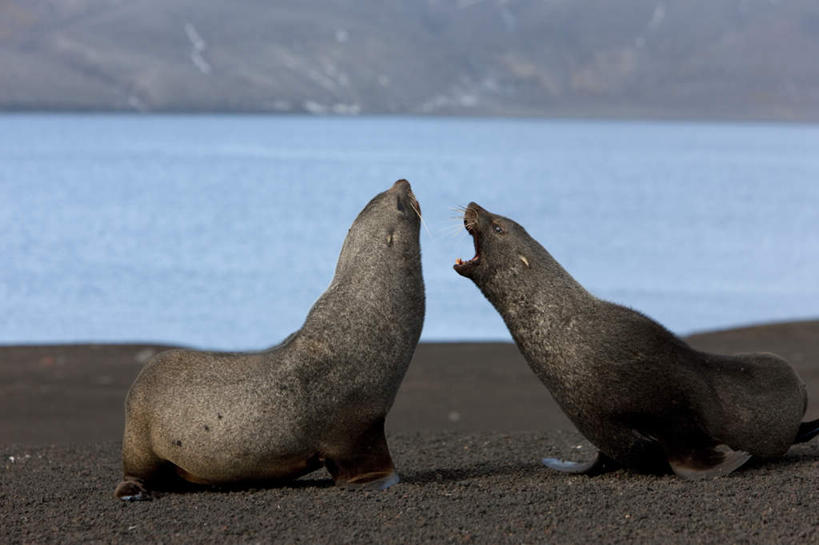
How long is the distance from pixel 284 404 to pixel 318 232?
3380 cm

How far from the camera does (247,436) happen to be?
7.01m

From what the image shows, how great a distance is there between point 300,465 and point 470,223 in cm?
196

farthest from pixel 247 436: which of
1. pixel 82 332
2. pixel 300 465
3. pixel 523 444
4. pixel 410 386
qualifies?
pixel 82 332

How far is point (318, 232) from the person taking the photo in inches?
1602

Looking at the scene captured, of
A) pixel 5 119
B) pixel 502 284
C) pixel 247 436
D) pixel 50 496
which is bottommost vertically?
pixel 50 496

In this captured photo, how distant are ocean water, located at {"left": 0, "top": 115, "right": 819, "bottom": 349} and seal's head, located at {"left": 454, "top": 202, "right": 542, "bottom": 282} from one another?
0.15m

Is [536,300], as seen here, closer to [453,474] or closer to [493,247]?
[493,247]

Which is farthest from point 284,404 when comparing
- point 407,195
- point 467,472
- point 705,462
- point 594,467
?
point 705,462

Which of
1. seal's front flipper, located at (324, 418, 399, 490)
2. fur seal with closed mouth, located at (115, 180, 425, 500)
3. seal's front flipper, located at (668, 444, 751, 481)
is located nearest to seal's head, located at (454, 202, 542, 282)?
fur seal with closed mouth, located at (115, 180, 425, 500)

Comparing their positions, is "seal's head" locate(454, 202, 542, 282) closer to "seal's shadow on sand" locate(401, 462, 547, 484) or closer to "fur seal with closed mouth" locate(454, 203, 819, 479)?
"fur seal with closed mouth" locate(454, 203, 819, 479)

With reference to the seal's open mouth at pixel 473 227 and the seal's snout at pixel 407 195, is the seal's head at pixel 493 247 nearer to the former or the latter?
the seal's open mouth at pixel 473 227

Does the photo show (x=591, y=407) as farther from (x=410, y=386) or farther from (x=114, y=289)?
(x=114, y=289)

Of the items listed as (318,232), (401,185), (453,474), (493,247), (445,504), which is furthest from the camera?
(318,232)

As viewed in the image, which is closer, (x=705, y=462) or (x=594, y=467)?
(x=705, y=462)
